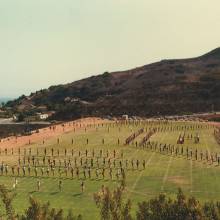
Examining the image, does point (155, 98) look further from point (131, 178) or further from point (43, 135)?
point (131, 178)

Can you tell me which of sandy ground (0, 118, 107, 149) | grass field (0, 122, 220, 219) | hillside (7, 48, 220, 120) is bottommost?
grass field (0, 122, 220, 219)

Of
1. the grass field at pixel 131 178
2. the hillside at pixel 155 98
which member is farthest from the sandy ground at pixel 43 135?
the hillside at pixel 155 98

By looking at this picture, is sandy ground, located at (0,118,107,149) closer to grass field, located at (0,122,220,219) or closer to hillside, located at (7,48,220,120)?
grass field, located at (0,122,220,219)

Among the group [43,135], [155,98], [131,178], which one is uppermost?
[155,98]

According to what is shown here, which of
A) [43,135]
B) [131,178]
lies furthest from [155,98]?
[131,178]

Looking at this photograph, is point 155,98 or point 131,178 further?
point 155,98

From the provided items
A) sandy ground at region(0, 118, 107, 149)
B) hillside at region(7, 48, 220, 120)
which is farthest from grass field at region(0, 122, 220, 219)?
hillside at region(7, 48, 220, 120)

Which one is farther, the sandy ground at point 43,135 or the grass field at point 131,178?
A: the sandy ground at point 43,135

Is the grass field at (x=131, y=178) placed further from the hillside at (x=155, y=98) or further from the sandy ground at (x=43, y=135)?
the hillside at (x=155, y=98)

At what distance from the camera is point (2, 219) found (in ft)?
129

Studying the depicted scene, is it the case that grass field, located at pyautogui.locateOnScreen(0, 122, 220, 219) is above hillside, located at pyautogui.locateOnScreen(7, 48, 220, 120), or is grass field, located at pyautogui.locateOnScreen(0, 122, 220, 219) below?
below

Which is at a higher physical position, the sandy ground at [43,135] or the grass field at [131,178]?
the sandy ground at [43,135]

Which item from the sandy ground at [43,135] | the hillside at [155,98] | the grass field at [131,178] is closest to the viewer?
the grass field at [131,178]

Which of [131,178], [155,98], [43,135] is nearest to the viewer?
[131,178]
